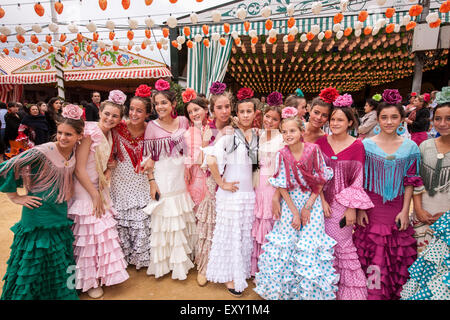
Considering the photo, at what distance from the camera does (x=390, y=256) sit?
203 cm

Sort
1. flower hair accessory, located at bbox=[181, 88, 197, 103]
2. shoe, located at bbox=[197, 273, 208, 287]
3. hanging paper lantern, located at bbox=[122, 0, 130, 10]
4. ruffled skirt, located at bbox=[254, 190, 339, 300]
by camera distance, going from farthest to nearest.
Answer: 1. hanging paper lantern, located at bbox=[122, 0, 130, 10]
2. flower hair accessory, located at bbox=[181, 88, 197, 103]
3. shoe, located at bbox=[197, 273, 208, 287]
4. ruffled skirt, located at bbox=[254, 190, 339, 300]

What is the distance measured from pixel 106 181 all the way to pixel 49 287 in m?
0.98

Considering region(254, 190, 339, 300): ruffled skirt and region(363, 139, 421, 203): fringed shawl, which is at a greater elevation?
region(363, 139, 421, 203): fringed shawl

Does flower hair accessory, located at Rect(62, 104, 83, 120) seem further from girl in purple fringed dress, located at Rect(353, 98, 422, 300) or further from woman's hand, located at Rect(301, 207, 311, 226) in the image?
girl in purple fringed dress, located at Rect(353, 98, 422, 300)

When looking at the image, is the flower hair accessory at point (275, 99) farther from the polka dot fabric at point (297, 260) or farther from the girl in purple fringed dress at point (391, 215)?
the girl in purple fringed dress at point (391, 215)

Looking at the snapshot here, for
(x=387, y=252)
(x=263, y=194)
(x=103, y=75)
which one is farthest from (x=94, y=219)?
(x=103, y=75)

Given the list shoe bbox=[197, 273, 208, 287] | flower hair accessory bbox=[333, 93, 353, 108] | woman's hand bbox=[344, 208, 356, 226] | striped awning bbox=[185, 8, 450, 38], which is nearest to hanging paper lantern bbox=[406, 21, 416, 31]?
striped awning bbox=[185, 8, 450, 38]

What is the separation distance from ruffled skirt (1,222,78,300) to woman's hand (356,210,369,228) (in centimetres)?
253

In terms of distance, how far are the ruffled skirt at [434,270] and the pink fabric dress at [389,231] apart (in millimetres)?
109

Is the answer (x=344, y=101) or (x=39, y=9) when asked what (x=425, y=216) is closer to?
(x=344, y=101)

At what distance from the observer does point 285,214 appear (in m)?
2.15

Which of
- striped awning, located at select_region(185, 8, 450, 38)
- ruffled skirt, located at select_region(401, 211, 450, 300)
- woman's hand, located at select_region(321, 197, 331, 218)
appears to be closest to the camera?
ruffled skirt, located at select_region(401, 211, 450, 300)

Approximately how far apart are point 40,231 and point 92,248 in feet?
1.53

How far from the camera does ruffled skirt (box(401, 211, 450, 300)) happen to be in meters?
1.74
